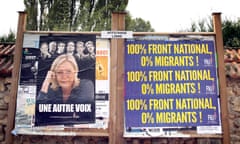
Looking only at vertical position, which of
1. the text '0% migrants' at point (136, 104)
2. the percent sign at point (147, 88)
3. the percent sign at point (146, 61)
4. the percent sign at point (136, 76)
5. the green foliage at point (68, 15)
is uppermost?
the green foliage at point (68, 15)

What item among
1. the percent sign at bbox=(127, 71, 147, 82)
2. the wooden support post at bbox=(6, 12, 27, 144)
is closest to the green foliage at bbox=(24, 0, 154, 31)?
the wooden support post at bbox=(6, 12, 27, 144)

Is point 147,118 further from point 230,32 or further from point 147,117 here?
point 230,32

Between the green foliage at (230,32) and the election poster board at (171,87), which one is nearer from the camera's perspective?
the election poster board at (171,87)

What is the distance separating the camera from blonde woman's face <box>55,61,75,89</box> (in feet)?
11.8

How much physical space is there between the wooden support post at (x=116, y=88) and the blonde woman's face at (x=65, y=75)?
59 centimetres

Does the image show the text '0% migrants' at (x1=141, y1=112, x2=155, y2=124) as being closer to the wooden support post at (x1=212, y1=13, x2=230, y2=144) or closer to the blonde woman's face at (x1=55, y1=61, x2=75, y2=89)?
the wooden support post at (x1=212, y1=13, x2=230, y2=144)

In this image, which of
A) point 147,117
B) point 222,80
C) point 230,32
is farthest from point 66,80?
point 230,32

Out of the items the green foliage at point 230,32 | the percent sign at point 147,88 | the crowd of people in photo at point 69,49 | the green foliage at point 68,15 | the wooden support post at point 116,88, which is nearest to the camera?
the wooden support post at point 116,88

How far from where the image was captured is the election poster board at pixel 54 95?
3465 millimetres

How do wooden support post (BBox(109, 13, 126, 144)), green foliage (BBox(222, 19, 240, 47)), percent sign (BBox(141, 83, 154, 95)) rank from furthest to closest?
green foliage (BBox(222, 19, 240, 47))
percent sign (BBox(141, 83, 154, 95))
wooden support post (BBox(109, 13, 126, 144))

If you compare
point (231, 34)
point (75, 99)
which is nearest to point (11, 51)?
point (75, 99)

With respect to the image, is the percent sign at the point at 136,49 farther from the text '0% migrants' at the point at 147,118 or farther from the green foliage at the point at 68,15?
the green foliage at the point at 68,15

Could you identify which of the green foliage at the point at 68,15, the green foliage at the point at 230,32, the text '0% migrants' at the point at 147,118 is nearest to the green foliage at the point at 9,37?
the green foliage at the point at 68,15

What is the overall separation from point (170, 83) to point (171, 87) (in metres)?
0.06
